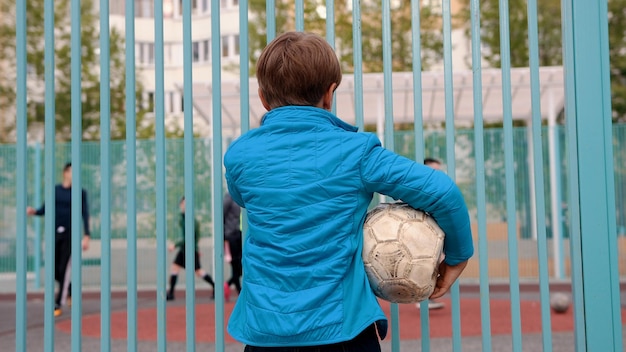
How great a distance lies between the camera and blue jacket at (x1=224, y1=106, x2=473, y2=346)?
7.13 feet

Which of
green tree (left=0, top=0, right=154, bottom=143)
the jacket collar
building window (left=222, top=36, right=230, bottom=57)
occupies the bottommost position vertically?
the jacket collar

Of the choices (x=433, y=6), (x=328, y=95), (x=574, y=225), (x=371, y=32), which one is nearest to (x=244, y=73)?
(x=328, y=95)

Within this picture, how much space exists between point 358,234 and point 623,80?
25.6 m

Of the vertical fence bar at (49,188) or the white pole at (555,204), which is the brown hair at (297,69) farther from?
the white pole at (555,204)

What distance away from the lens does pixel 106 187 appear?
121 inches

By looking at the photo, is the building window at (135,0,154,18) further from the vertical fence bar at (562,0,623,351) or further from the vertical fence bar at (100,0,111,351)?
the vertical fence bar at (562,0,623,351)

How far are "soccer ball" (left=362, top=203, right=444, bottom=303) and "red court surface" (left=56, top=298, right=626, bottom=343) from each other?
5.55m

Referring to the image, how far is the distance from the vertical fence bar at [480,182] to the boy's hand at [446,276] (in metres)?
0.40

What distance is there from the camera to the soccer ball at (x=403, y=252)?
225 cm

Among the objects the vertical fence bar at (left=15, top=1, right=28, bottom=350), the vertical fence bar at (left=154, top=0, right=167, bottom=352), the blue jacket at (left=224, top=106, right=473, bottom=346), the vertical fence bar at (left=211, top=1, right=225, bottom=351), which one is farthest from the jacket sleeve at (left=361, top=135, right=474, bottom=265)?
the vertical fence bar at (left=15, top=1, right=28, bottom=350)

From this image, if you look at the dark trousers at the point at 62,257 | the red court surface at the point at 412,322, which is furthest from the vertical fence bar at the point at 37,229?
the dark trousers at the point at 62,257

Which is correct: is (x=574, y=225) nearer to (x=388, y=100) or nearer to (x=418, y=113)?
(x=418, y=113)

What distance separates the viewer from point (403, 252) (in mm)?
2246

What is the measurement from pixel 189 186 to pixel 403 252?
1075mm
